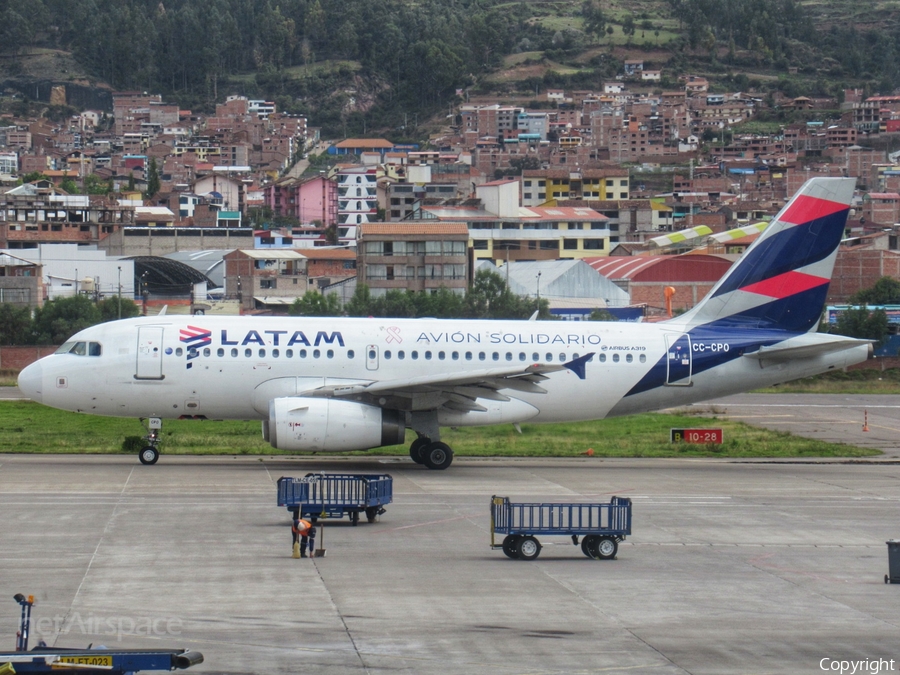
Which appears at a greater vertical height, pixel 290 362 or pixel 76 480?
pixel 290 362

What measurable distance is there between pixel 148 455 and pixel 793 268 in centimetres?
1920

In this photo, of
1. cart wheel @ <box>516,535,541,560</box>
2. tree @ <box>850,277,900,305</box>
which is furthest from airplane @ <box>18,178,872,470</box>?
tree @ <box>850,277,900,305</box>

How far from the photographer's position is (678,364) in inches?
1459

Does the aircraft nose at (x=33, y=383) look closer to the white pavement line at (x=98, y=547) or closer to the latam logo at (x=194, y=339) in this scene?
the latam logo at (x=194, y=339)

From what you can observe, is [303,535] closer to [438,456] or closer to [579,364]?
[438,456]

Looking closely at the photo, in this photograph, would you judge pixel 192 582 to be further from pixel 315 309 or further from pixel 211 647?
pixel 315 309

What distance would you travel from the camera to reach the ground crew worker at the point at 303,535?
70.7 feet

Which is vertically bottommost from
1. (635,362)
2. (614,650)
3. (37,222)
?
(614,650)

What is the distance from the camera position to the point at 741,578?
20844 millimetres

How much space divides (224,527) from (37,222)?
453 ft

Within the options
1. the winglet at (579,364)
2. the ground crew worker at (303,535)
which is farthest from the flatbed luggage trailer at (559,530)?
the winglet at (579,364)

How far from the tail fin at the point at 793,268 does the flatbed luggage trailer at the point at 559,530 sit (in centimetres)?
1625

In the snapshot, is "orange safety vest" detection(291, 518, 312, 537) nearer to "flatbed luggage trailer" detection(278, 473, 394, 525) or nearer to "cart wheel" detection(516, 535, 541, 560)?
"flatbed luggage trailer" detection(278, 473, 394, 525)

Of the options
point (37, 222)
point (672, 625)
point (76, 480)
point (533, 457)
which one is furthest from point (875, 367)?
point (37, 222)
